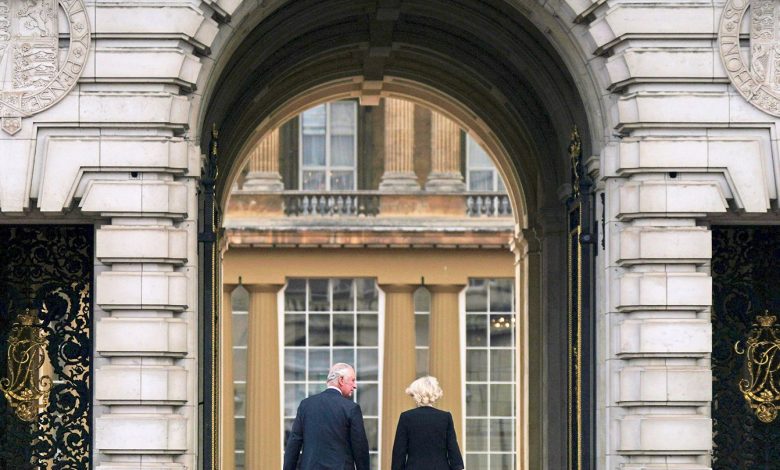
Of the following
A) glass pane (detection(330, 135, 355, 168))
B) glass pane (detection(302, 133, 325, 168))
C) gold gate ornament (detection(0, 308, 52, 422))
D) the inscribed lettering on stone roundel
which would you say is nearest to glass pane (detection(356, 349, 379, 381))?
glass pane (detection(330, 135, 355, 168))

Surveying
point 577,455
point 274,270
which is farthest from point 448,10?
point 274,270

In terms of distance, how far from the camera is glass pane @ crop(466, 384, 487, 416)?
37.3 meters

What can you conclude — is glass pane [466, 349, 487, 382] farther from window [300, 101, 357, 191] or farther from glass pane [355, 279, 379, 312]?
window [300, 101, 357, 191]

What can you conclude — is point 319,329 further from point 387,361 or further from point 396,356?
point 396,356

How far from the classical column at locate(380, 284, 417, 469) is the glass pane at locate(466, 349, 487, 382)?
115 cm

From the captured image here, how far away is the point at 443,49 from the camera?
1998cm

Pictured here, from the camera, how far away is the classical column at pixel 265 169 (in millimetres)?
37750

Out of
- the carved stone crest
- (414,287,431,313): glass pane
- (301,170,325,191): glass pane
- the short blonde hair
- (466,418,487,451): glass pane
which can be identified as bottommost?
(466,418,487,451): glass pane

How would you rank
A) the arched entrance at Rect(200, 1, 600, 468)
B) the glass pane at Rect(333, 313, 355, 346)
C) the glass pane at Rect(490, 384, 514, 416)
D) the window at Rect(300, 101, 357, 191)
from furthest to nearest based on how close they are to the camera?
the window at Rect(300, 101, 357, 191)
the glass pane at Rect(490, 384, 514, 416)
the glass pane at Rect(333, 313, 355, 346)
the arched entrance at Rect(200, 1, 600, 468)

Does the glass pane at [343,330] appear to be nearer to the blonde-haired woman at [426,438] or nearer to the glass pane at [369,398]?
the glass pane at [369,398]

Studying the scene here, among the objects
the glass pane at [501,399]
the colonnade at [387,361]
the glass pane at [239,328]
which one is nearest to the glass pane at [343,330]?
the colonnade at [387,361]

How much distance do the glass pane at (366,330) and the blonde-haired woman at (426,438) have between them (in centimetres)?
2296

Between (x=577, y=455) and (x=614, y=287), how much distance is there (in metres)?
2.52

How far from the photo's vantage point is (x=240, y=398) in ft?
122
